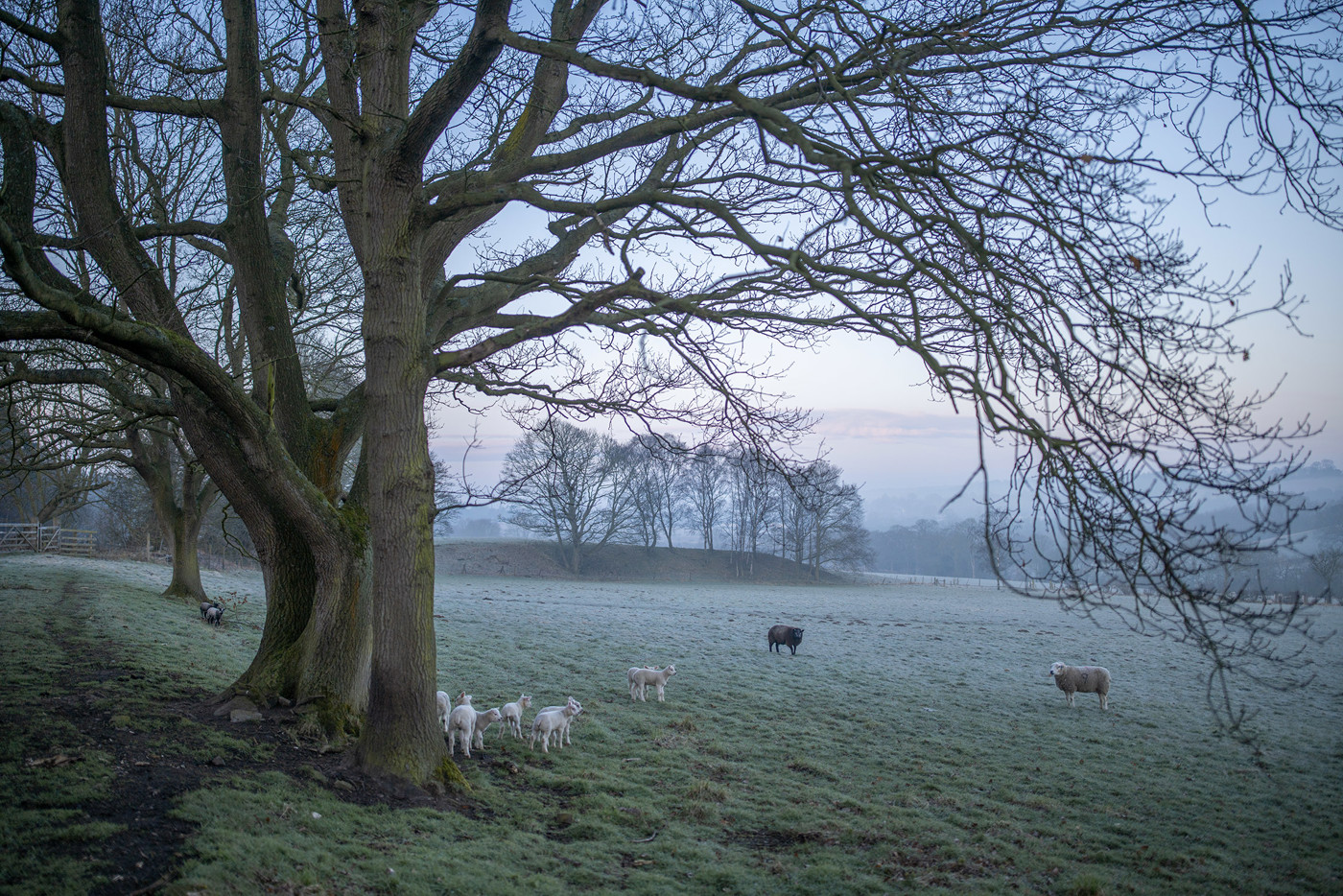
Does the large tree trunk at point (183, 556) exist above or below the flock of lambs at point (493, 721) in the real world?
above

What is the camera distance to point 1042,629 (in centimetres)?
2795

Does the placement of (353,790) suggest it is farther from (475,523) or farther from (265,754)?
(475,523)

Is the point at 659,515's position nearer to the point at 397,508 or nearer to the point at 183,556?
the point at 183,556

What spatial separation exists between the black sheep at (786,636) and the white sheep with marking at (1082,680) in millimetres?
6993

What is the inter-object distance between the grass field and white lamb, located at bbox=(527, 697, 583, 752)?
0.25 m

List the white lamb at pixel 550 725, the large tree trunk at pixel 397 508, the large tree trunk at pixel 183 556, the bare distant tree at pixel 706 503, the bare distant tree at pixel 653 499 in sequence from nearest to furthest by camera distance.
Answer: the large tree trunk at pixel 397 508
the white lamb at pixel 550 725
the large tree trunk at pixel 183 556
the bare distant tree at pixel 653 499
the bare distant tree at pixel 706 503

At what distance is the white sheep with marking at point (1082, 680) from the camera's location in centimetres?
1440

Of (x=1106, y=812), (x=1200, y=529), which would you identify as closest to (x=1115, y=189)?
(x=1200, y=529)

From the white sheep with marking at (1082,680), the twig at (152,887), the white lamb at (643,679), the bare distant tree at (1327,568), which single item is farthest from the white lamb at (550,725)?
the white sheep with marking at (1082,680)

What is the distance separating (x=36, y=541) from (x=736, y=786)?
136 ft

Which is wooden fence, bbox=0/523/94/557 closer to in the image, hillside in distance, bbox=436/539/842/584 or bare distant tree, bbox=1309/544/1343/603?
hillside in distance, bbox=436/539/842/584

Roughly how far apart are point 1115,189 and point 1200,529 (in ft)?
7.50

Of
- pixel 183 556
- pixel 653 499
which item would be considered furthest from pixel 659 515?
pixel 183 556

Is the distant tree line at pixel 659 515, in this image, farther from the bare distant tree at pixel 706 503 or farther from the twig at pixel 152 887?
the twig at pixel 152 887
